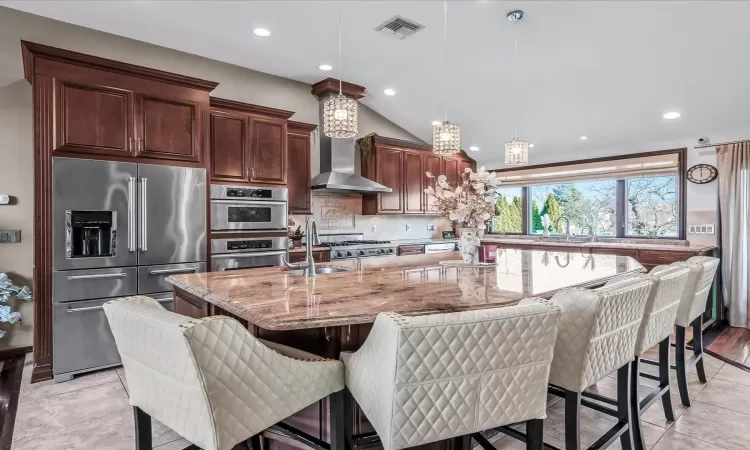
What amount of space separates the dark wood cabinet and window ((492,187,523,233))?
11.2 feet

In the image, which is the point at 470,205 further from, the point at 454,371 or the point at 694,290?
the point at 454,371

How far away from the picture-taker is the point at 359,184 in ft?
16.5

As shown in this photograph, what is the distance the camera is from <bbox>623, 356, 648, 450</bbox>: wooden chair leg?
6.33 feet

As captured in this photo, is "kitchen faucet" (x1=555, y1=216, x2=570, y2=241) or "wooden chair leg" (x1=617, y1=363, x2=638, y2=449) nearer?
"wooden chair leg" (x1=617, y1=363, x2=638, y2=449)

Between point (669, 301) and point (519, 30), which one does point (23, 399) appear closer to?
point (669, 301)

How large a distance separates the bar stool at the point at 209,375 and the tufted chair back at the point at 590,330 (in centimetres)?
89

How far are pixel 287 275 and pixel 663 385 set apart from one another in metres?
2.28

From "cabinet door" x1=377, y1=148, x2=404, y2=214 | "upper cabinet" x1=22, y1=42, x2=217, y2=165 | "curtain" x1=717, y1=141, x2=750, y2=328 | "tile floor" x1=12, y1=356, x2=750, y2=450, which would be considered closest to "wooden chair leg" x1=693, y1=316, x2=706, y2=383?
"tile floor" x1=12, y1=356, x2=750, y2=450

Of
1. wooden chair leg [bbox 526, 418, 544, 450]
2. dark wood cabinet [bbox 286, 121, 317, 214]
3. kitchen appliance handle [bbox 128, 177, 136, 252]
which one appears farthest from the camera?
dark wood cabinet [bbox 286, 121, 317, 214]

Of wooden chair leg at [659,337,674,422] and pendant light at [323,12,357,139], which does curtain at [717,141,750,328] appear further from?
pendant light at [323,12,357,139]

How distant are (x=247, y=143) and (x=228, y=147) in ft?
0.66

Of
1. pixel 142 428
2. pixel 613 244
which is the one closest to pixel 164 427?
pixel 142 428

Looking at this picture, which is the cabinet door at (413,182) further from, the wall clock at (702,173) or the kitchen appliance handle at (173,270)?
→ the wall clock at (702,173)

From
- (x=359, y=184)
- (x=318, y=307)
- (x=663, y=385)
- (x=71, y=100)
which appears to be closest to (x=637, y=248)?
(x=663, y=385)
